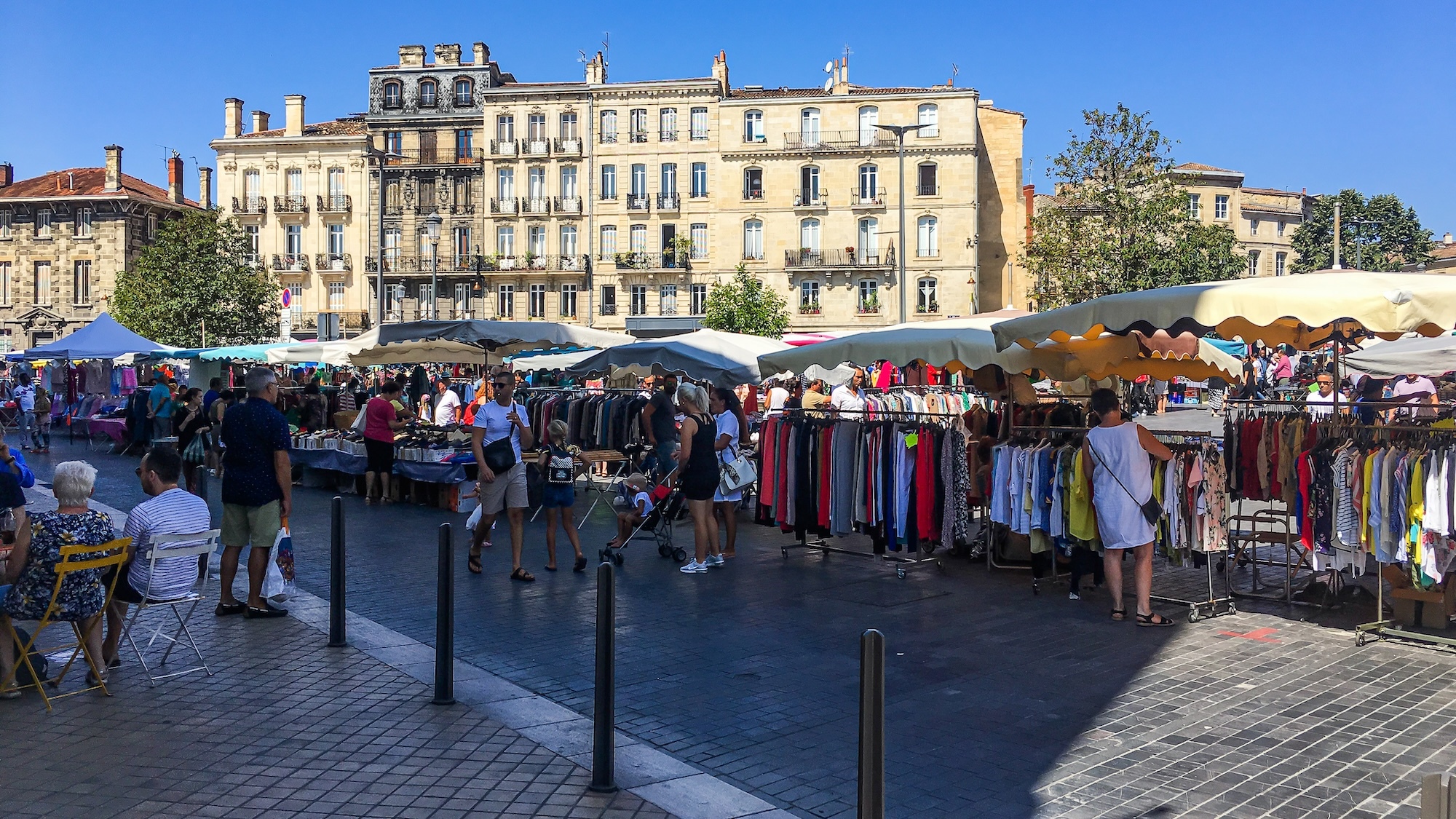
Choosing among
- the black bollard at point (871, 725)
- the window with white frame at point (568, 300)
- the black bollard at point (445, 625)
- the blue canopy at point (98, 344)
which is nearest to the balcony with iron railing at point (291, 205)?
the window with white frame at point (568, 300)

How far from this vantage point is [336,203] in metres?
60.2

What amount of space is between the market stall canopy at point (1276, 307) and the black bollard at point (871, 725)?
5097mm

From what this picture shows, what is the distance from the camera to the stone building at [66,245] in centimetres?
6291

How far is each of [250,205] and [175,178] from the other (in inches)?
387

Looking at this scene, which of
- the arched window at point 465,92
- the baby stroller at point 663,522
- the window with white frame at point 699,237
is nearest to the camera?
the baby stroller at point 663,522

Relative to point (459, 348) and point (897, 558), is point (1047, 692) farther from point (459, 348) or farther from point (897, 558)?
point (459, 348)

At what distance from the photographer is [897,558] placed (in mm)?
10867

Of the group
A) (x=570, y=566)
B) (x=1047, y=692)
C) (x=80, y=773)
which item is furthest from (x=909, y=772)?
(x=570, y=566)

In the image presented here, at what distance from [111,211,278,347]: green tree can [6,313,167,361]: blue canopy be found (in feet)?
65.5

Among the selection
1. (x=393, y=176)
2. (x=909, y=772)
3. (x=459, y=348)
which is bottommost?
(x=909, y=772)

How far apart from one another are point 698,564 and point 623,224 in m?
47.5

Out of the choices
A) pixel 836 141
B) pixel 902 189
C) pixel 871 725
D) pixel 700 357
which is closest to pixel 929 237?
pixel 836 141

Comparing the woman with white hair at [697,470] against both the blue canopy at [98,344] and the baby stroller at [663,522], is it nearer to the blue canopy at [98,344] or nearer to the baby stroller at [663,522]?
the baby stroller at [663,522]

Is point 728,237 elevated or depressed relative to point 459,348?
elevated
